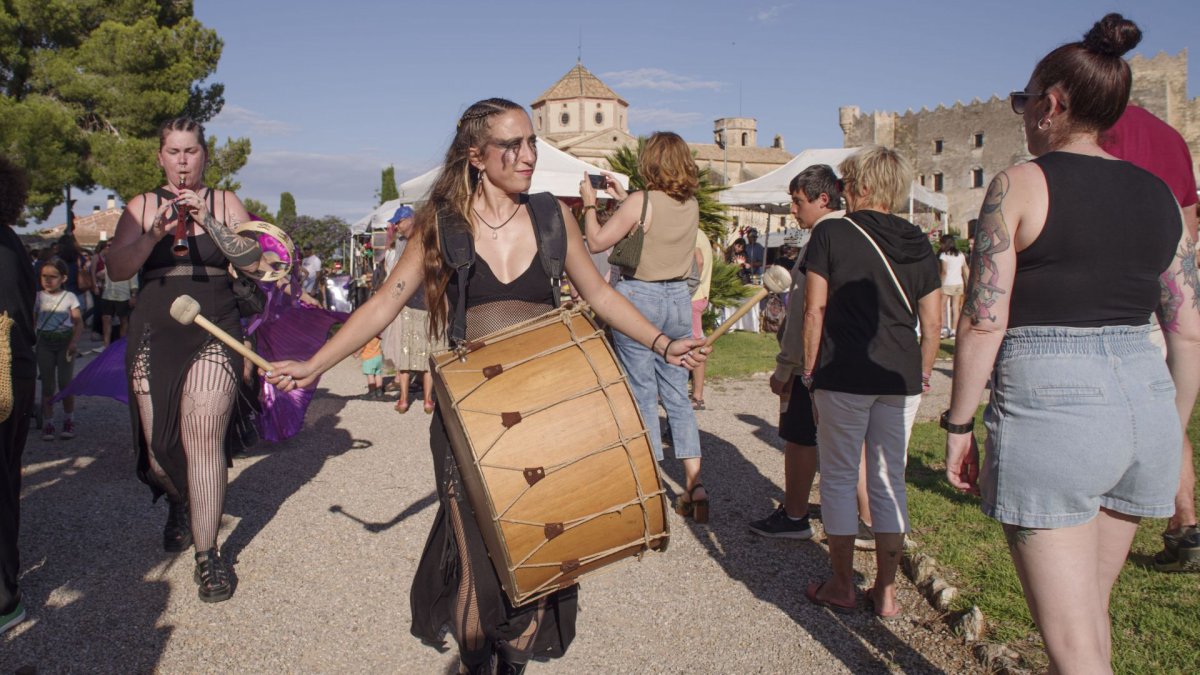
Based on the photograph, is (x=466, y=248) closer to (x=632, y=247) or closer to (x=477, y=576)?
(x=477, y=576)

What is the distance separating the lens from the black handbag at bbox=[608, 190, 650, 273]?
5270 mm

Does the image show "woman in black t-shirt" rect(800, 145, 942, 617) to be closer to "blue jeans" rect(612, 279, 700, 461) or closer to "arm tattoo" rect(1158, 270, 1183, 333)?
"arm tattoo" rect(1158, 270, 1183, 333)

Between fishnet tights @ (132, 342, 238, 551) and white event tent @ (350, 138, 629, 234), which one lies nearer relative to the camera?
fishnet tights @ (132, 342, 238, 551)

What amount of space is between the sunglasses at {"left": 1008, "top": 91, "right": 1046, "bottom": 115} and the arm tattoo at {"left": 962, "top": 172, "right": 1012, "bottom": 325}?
0.26m

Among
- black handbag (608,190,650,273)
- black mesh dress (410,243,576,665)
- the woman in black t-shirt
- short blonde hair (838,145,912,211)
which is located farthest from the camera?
black handbag (608,190,650,273)

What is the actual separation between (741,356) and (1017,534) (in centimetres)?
1123

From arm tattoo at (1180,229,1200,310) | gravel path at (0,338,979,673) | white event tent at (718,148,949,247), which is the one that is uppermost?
white event tent at (718,148,949,247)

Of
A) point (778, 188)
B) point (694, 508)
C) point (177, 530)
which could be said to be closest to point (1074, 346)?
point (694, 508)

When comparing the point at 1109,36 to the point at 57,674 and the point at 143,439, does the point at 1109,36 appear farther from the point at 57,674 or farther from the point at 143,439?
the point at 143,439

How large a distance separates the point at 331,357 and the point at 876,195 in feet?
8.05

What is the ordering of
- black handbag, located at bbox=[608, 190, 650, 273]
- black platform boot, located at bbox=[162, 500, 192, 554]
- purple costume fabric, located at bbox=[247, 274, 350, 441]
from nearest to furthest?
black platform boot, located at bbox=[162, 500, 192, 554] → black handbag, located at bbox=[608, 190, 650, 273] → purple costume fabric, located at bbox=[247, 274, 350, 441]

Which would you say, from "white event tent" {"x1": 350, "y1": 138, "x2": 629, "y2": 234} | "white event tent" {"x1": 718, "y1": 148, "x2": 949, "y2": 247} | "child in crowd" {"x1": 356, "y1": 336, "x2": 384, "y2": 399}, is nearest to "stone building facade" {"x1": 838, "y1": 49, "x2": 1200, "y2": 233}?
"white event tent" {"x1": 718, "y1": 148, "x2": 949, "y2": 247}

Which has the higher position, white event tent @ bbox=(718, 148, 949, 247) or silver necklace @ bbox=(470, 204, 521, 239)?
white event tent @ bbox=(718, 148, 949, 247)

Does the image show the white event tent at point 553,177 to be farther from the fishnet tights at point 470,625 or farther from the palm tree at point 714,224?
the fishnet tights at point 470,625
